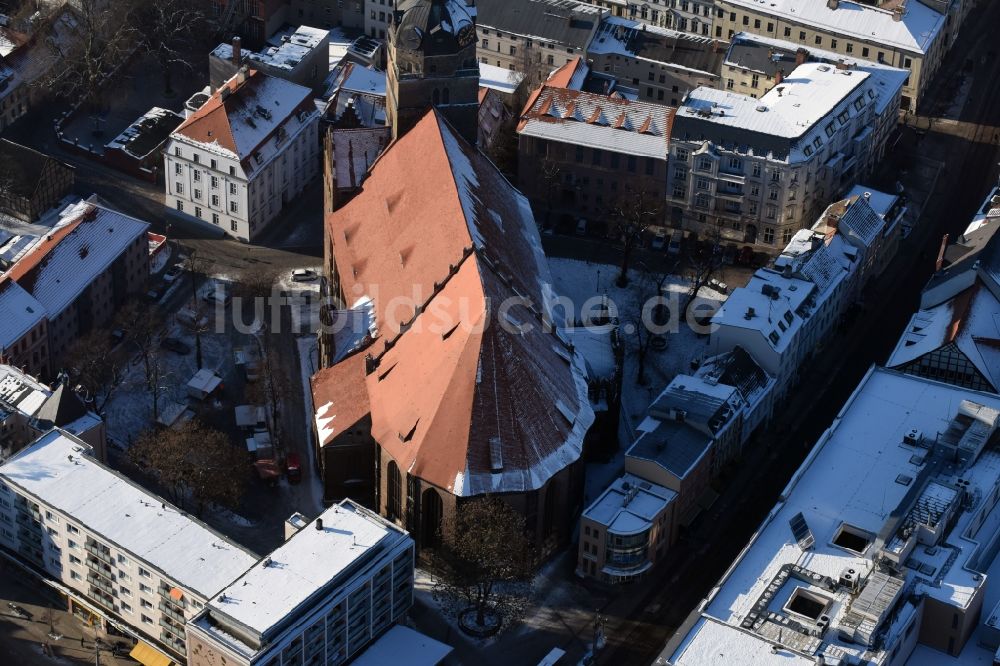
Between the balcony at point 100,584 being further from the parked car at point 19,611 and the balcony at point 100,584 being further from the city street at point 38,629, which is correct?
the parked car at point 19,611

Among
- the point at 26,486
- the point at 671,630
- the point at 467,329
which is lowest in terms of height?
the point at 671,630

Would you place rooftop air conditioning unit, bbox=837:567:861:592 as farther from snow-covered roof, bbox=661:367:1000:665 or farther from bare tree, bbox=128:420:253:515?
bare tree, bbox=128:420:253:515

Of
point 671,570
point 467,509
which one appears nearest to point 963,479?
point 671,570

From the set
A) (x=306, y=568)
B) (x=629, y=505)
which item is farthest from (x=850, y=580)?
(x=306, y=568)

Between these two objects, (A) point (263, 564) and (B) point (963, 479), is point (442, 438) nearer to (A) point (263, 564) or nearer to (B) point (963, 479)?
(A) point (263, 564)

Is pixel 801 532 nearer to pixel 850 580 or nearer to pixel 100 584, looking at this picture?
pixel 850 580

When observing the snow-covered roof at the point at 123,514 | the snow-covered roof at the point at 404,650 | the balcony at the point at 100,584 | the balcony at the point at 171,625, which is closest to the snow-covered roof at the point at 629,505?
the snow-covered roof at the point at 404,650

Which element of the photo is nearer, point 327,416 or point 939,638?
point 939,638
